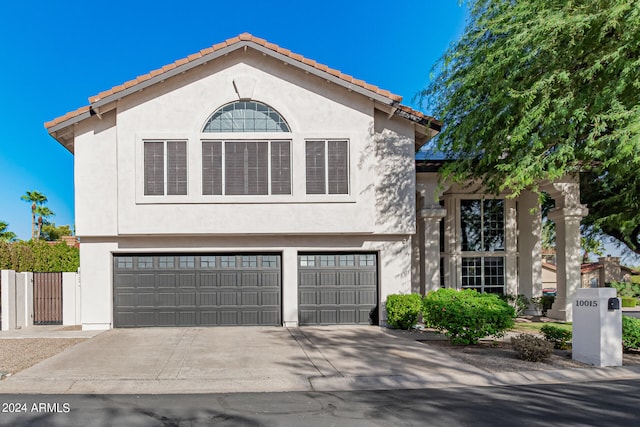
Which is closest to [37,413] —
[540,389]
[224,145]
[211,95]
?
[540,389]

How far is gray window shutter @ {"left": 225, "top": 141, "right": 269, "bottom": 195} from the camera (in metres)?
13.8

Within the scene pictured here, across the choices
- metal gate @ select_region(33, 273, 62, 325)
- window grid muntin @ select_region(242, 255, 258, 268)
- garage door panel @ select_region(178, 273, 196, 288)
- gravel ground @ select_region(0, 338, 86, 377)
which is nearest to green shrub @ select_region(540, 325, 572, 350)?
window grid muntin @ select_region(242, 255, 258, 268)

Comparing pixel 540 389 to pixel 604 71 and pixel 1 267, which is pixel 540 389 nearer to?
pixel 604 71

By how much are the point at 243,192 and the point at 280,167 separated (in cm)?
131

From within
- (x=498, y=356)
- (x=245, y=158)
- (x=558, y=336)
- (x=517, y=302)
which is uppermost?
(x=245, y=158)

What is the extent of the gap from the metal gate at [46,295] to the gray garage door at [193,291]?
250 cm

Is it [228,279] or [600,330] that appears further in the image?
[228,279]

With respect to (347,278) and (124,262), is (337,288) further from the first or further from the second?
(124,262)

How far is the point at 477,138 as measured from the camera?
12.8m

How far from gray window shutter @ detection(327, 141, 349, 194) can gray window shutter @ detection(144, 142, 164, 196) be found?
4.87 meters

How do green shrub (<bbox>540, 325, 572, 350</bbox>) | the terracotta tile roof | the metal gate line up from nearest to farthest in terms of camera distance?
green shrub (<bbox>540, 325, 572, 350</bbox>) < the terracotta tile roof < the metal gate

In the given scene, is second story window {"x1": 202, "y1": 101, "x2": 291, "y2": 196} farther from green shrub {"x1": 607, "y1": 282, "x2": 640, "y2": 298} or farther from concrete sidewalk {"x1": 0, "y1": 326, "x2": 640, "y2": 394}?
green shrub {"x1": 607, "y1": 282, "x2": 640, "y2": 298}

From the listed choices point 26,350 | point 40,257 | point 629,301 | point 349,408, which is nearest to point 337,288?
point 349,408

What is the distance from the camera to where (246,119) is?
14086 millimetres
